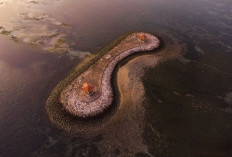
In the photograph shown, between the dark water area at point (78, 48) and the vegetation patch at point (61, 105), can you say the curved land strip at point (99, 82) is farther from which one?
the dark water area at point (78, 48)

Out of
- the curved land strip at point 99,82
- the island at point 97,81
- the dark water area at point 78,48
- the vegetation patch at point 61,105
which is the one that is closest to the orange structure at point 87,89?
the island at point 97,81

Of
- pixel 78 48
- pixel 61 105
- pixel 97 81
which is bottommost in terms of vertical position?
pixel 61 105

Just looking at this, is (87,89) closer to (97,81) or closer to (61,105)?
(97,81)

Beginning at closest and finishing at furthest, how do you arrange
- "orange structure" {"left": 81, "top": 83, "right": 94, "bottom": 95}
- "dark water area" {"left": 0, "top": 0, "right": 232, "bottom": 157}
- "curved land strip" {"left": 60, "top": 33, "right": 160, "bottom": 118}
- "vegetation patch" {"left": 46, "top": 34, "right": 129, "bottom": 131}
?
"dark water area" {"left": 0, "top": 0, "right": 232, "bottom": 157} → "vegetation patch" {"left": 46, "top": 34, "right": 129, "bottom": 131} → "curved land strip" {"left": 60, "top": 33, "right": 160, "bottom": 118} → "orange structure" {"left": 81, "top": 83, "right": 94, "bottom": 95}

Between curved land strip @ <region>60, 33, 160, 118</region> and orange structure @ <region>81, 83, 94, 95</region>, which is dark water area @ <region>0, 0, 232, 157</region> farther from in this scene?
orange structure @ <region>81, 83, 94, 95</region>

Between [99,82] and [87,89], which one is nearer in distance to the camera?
[87,89]

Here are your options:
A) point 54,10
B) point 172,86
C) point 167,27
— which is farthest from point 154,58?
point 54,10

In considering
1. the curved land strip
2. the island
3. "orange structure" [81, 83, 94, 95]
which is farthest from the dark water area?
"orange structure" [81, 83, 94, 95]

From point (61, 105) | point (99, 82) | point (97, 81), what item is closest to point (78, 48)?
point (97, 81)
